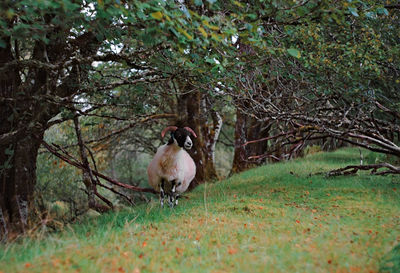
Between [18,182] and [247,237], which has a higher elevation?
[18,182]

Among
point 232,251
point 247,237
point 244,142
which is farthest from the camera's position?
point 244,142

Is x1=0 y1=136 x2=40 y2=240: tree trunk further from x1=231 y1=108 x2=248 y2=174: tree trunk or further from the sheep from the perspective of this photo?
x1=231 y1=108 x2=248 y2=174: tree trunk

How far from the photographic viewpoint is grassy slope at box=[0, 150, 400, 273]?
4.76 m

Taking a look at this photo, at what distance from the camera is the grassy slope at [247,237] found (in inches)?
187

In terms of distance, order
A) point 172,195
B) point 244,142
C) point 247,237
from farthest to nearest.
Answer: point 244,142 → point 172,195 → point 247,237

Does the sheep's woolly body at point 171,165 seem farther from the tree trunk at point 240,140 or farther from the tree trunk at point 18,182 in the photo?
the tree trunk at point 240,140

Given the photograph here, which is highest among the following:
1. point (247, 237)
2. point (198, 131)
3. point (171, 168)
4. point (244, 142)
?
point (198, 131)

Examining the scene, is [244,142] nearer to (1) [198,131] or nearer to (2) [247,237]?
(1) [198,131]

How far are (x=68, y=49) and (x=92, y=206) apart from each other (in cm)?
381

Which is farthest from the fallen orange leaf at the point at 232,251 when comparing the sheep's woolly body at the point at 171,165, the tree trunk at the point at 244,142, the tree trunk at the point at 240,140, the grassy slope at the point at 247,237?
the tree trunk at the point at 244,142

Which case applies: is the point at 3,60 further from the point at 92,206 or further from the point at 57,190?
the point at 57,190

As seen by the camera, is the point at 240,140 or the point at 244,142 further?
the point at 240,140

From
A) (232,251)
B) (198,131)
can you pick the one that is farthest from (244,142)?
(232,251)

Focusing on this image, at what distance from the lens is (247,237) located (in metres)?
6.23
